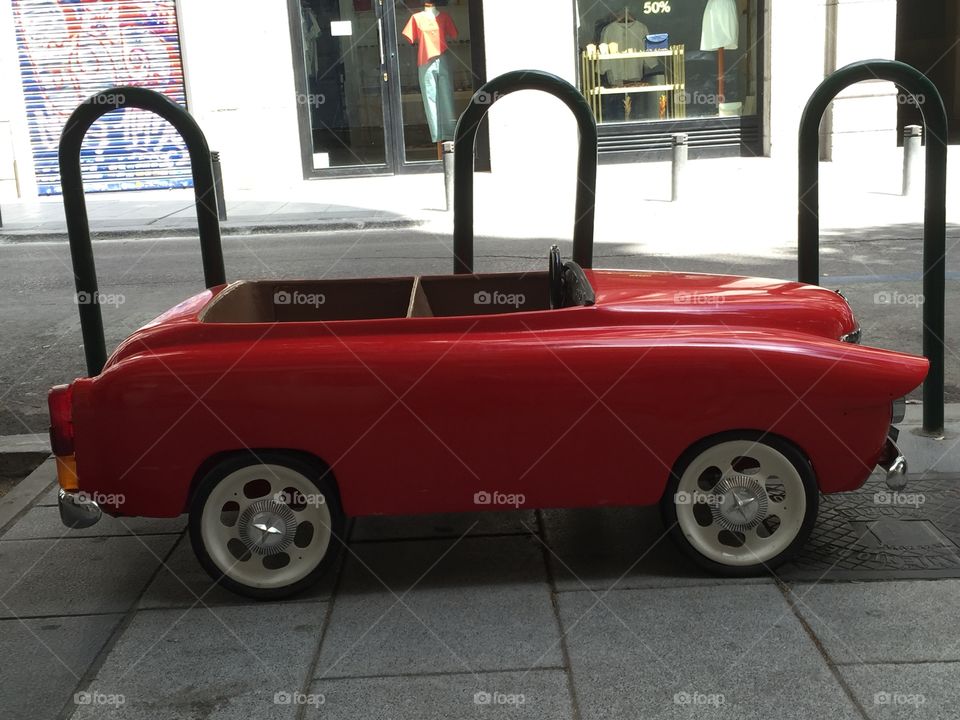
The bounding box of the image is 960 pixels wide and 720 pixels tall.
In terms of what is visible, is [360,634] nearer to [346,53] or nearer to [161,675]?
[161,675]

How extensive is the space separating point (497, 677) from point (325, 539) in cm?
78

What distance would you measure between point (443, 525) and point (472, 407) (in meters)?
0.82

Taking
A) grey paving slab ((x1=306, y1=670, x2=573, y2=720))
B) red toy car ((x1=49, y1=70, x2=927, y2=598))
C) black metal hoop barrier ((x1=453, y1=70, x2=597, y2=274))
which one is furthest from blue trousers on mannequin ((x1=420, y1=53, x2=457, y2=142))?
grey paving slab ((x1=306, y1=670, x2=573, y2=720))

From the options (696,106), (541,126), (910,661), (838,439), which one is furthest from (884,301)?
(696,106)

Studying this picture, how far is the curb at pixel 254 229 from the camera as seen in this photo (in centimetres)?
1354

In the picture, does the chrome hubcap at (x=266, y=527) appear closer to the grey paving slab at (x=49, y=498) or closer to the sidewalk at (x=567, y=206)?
the grey paving slab at (x=49, y=498)

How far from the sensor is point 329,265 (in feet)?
35.3

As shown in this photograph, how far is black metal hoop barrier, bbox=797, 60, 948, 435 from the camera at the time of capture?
4.27 meters

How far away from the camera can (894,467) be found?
137 inches

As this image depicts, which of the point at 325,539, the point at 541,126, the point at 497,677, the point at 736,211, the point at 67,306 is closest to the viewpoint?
the point at 497,677

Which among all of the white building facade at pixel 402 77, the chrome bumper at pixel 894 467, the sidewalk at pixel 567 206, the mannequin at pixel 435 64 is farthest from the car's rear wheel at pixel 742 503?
the mannequin at pixel 435 64

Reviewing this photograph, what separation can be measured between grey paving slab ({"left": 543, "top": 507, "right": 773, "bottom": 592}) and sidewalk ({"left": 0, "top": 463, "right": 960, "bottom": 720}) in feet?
0.03

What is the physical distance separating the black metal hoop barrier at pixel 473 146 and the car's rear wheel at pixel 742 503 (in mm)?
1395

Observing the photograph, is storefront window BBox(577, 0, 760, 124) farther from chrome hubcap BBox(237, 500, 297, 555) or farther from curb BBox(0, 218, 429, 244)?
chrome hubcap BBox(237, 500, 297, 555)
